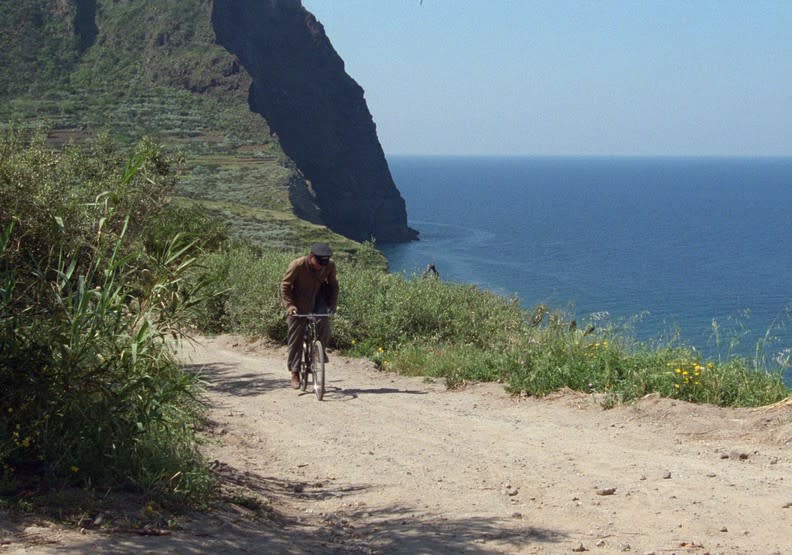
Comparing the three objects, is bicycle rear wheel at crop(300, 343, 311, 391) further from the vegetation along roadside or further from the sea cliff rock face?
the sea cliff rock face

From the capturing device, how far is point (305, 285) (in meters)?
10.4

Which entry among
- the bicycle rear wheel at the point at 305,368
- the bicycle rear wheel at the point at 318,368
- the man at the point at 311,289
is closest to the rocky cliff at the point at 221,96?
the bicycle rear wheel at the point at 305,368

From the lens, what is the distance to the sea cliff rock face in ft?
362

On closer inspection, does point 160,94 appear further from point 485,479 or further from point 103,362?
point 103,362

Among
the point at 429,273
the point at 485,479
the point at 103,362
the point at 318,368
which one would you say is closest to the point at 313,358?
the point at 318,368

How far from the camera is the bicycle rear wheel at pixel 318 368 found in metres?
10.0

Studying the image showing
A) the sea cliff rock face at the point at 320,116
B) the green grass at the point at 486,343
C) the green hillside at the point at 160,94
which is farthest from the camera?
the sea cliff rock face at the point at 320,116

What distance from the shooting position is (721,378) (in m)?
8.55

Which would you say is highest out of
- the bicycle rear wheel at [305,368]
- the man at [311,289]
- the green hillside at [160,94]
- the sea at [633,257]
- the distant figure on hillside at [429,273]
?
the green hillside at [160,94]

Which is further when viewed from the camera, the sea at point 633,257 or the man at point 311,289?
the sea at point 633,257

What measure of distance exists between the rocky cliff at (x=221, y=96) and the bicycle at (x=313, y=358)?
3709cm

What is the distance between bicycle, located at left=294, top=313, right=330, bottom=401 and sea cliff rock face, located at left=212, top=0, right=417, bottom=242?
305 feet

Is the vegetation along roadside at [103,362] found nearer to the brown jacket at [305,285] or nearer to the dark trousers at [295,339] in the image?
the brown jacket at [305,285]

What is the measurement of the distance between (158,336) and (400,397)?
15.8 ft
